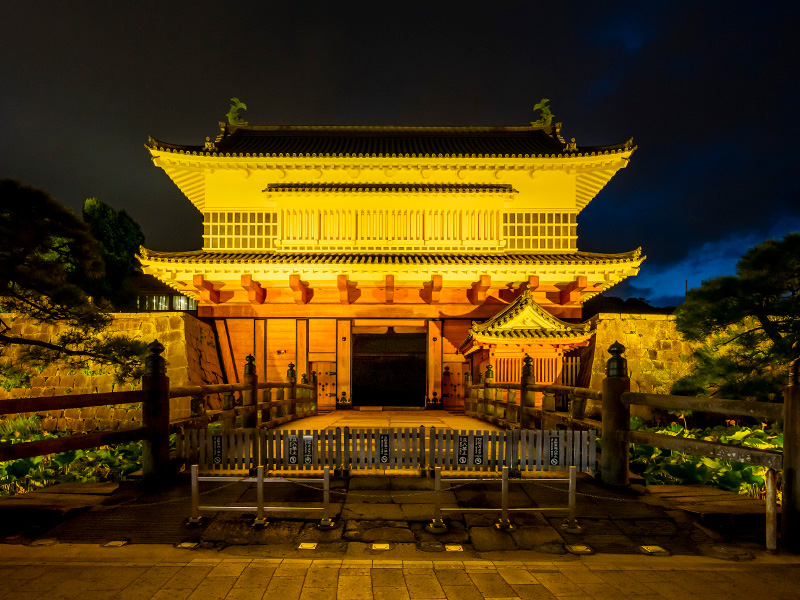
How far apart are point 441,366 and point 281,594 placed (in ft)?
39.8

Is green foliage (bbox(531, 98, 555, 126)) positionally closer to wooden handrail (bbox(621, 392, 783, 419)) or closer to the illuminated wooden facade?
the illuminated wooden facade

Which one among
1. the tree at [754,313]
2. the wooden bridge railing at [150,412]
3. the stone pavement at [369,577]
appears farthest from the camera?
the tree at [754,313]

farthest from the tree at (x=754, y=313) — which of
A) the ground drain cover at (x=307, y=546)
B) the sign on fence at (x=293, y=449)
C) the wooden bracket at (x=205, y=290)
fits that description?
the wooden bracket at (x=205, y=290)

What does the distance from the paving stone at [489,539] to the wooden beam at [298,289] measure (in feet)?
35.8

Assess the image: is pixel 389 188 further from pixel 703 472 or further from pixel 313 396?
pixel 703 472

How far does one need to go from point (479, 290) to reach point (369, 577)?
1158cm

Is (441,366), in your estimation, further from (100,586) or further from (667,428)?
(100,586)

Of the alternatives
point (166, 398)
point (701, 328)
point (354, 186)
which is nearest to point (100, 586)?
point (166, 398)

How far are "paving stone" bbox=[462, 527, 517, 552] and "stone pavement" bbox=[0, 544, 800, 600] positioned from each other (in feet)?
0.97

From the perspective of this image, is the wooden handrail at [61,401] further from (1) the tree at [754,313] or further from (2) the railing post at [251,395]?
(1) the tree at [754,313]

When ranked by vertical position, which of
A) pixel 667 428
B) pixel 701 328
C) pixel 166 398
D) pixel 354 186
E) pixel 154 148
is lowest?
pixel 667 428

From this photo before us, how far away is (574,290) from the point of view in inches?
578

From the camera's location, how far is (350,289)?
15.1 metres

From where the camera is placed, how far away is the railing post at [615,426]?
569 centimetres
